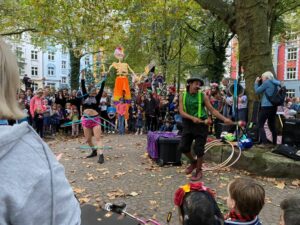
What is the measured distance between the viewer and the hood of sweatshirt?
97 cm

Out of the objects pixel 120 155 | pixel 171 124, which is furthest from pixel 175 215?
pixel 171 124

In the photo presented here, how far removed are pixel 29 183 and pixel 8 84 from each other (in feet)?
1.11

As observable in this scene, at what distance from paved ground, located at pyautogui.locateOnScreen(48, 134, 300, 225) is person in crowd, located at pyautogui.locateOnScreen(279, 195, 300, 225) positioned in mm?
2264

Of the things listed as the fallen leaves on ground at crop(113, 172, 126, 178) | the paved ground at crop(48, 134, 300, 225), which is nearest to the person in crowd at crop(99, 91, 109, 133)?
the paved ground at crop(48, 134, 300, 225)

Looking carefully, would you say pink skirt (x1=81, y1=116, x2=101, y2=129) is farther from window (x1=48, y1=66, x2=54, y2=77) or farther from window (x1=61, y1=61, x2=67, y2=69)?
window (x1=61, y1=61, x2=67, y2=69)

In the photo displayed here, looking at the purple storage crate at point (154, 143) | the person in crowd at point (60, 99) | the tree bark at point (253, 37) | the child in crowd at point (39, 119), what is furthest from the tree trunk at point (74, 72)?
the tree bark at point (253, 37)

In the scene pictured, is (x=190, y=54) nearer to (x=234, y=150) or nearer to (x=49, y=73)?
(x=234, y=150)

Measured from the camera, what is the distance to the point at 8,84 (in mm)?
1114

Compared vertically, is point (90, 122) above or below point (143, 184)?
above

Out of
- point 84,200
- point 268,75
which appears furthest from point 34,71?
point 84,200

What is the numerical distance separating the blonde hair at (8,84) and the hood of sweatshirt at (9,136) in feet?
0.24

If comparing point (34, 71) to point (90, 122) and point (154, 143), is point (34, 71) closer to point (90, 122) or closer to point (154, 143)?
point (90, 122)

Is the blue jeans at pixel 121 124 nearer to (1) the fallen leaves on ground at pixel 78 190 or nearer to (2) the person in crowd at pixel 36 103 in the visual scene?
(2) the person in crowd at pixel 36 103

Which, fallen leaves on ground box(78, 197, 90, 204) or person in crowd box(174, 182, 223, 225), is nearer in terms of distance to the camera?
person in crowd box(174, 182, 223, 225)
